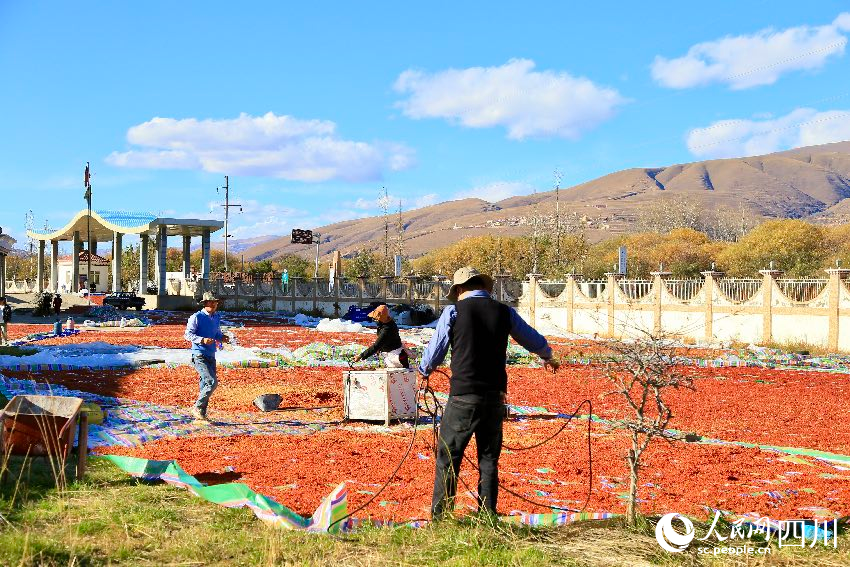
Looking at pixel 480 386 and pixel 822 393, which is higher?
pixel 480 386

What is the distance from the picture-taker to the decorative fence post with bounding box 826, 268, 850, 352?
26.0 meters

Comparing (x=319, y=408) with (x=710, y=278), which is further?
(x=710, y=278)

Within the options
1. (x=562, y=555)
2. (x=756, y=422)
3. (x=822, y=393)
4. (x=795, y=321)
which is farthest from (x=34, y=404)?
(x=795, y=321)

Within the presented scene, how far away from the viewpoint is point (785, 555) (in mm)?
5773

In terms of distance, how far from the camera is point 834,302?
26234mm

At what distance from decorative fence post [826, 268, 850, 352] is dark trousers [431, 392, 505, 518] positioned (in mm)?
23027

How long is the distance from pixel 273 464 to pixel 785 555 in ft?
16.9

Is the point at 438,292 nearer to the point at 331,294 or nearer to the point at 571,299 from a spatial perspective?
the point at 331,294

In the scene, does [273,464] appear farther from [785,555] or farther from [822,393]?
[822,393]

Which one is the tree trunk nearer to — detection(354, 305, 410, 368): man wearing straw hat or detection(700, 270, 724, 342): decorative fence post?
detection(354, 305, 410, 368): man wearing straw hat

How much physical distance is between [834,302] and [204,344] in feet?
71.6

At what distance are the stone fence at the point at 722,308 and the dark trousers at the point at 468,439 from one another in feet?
56.3

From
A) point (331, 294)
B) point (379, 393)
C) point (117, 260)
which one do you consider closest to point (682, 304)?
point (379, 393)

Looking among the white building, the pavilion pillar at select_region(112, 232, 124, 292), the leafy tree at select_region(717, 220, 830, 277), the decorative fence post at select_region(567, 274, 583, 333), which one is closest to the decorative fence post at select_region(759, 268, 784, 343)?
the decorative fence post at select_region(567, 274, 583, 333)
